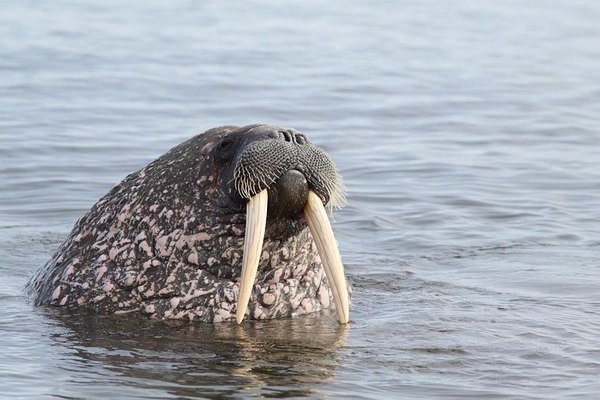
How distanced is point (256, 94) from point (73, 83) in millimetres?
2680

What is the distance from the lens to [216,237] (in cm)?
888

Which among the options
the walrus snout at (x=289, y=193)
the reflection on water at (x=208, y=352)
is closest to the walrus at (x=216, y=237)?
the walrus snout at (x=289, y=193)

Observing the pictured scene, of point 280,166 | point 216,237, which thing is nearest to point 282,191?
point 280,166

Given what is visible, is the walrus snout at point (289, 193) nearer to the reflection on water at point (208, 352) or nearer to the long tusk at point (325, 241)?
the long tusk at point (325, 241)

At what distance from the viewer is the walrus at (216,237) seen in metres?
8.56

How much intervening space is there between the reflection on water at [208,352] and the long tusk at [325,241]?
0.39 m

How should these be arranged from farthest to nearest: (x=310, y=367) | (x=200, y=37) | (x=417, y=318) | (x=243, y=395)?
(x=200, y=37) < (x=417, y=318) < (x=310, y=367) < (x=243, y=395)

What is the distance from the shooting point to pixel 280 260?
8984 mm

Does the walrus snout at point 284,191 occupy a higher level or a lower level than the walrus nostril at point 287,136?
lower

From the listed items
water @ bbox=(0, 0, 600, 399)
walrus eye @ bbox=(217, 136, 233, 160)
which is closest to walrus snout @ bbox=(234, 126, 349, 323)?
walrus eye @ bbox=(217, 136, 233, 160)

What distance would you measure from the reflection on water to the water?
0.08ft

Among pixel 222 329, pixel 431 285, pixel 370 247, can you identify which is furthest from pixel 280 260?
pixel 370 247

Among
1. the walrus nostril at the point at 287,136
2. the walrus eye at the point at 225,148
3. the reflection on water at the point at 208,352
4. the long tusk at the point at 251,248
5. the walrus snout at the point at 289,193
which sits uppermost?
the walrus nostril at the point at 287,136

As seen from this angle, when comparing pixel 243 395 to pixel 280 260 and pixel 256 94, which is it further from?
pixel 256 94
